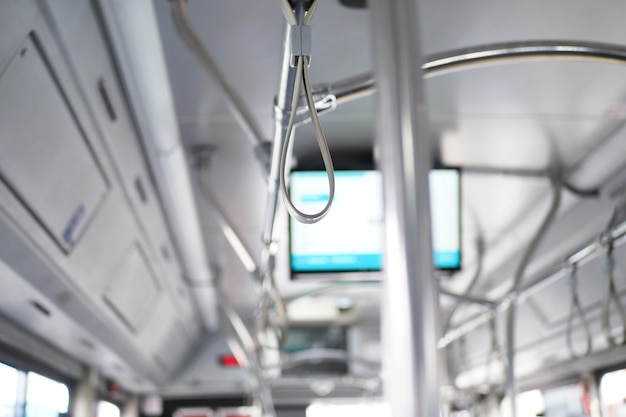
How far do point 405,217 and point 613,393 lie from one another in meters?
4.64

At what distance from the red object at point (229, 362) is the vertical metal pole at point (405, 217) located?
6.83 m

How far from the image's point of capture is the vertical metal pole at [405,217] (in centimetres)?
98

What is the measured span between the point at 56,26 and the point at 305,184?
1530mm

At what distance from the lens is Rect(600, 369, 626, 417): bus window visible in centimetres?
494

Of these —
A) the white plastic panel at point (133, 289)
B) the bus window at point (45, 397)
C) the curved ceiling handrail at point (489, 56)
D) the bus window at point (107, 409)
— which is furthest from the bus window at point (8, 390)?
the curved ceiling handrail at point (489, 56)

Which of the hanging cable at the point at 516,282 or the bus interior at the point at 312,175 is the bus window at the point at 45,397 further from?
the hanging cable at the point at 516,282

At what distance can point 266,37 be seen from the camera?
271cm

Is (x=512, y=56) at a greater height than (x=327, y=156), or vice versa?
(x=512, y=56)

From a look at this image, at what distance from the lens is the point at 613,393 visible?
5.09m

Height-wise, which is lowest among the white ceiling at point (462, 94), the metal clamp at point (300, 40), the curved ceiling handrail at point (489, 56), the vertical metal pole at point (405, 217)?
the vertical metal pole at point (405, 217)

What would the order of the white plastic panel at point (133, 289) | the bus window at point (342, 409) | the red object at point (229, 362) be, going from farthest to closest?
1. the bus window at point (342, 409)
2. the red object at point (229, 362)
3. the white plastic panel at point (133, 289)

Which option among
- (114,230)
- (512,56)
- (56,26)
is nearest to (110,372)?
(114,230)

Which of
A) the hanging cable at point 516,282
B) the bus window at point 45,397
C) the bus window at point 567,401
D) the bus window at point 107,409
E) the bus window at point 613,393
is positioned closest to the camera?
the hanging cable at point 516,282

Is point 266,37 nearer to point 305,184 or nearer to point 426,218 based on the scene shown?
point 305,184
